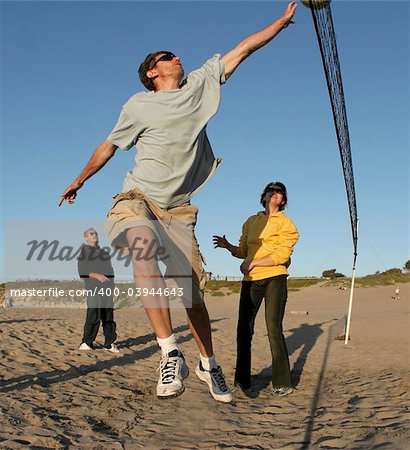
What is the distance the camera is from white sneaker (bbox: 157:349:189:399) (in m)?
3.33

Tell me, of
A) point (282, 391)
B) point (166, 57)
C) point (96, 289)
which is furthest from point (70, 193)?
point (96, 289)

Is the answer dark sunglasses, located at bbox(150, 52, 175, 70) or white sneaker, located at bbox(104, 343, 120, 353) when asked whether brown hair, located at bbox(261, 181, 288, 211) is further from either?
white sneaker, located at bbox(104, 343, 120, 353)

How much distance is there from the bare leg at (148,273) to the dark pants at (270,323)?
2267 millimetres

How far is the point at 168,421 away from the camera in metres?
4.26

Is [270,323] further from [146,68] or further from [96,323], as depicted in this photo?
[96,323]

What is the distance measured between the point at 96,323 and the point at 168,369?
5.64 meters

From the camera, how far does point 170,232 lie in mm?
3684

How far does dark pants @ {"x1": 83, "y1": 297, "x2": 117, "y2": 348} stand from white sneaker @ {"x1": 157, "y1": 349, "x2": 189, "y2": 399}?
554cm

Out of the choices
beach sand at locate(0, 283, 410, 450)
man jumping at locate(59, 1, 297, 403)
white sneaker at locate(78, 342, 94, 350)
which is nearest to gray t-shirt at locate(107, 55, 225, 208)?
man jumping at locate(59, 1, 297, 403)

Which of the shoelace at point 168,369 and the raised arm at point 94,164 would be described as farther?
the raised arm at point 94,164

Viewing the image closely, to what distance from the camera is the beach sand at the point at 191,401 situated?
144 inches

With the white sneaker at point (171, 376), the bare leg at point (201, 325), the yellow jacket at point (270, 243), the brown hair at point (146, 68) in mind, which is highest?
the brown hair at point (146, 68)

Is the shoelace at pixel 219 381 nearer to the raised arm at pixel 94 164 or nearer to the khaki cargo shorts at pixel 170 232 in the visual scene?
the khaki cargo shorts at pixel 170 232

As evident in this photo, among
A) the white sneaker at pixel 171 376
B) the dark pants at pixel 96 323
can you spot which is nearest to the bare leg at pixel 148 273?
the white sneaker at pixel 171 376
